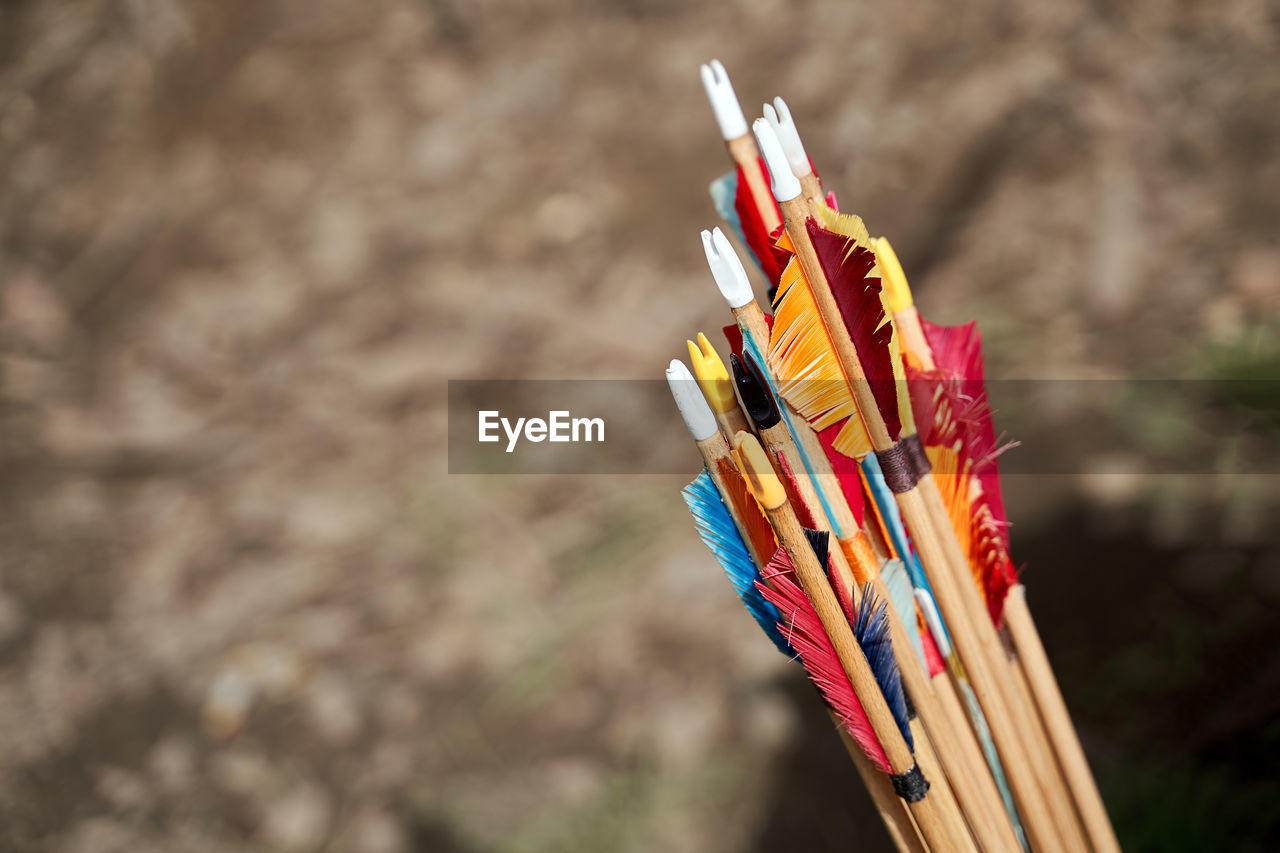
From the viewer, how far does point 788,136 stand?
41cm

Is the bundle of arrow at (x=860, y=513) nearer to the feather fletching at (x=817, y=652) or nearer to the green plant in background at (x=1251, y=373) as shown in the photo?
the feather fletching at (x=817, y=652)

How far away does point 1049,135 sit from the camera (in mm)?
1360

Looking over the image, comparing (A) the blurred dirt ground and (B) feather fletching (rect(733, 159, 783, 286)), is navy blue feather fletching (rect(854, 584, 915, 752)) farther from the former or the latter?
(A) the blurred dirt ground

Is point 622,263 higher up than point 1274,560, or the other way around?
point 622,263

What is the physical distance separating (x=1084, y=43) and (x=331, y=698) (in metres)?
1.47

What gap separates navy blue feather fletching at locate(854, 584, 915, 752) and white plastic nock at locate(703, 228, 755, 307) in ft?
0.47

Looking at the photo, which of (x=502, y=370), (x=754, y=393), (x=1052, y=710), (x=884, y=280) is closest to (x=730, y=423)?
(x=754, y=393)

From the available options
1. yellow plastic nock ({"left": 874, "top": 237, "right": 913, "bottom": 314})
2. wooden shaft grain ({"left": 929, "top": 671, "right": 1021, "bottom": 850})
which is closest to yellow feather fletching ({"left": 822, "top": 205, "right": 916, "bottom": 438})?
yellow plastic nock ({"left": 874, "top": 237, "right": 913, "bottom": 314})

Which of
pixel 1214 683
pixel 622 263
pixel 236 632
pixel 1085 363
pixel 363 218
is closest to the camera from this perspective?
pixel 1214 683

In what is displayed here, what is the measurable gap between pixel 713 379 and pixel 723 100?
12cm

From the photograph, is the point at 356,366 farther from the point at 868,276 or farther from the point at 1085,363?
the point at 868,276

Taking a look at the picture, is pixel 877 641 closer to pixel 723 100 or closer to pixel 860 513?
pixel 860 513

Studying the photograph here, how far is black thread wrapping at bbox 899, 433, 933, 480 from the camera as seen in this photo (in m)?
0.45

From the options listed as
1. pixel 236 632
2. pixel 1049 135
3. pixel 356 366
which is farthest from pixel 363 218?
pixel 1049 135
